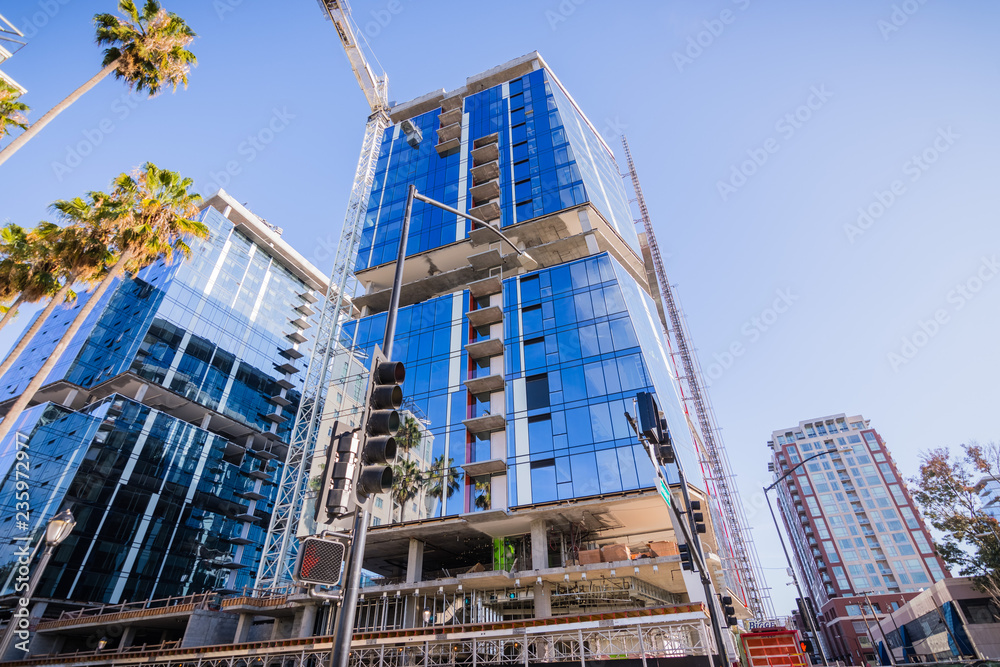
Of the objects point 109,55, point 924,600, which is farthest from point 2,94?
point 924,600

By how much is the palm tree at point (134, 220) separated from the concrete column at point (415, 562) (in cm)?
2241

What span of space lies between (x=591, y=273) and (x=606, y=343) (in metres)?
6.55

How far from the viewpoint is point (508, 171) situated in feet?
163

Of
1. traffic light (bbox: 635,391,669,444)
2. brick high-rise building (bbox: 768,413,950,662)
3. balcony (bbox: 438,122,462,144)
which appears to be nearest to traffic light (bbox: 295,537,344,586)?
traffic light (bbox: 635,391,669,444)

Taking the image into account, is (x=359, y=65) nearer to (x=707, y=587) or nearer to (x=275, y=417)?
(x=275, y=417)

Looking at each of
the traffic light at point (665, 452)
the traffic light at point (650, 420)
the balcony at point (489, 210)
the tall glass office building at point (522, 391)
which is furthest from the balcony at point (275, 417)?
the traffic light at point (665, 452)

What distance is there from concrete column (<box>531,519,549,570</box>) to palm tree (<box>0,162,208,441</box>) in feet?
82.1

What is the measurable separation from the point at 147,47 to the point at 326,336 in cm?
3358

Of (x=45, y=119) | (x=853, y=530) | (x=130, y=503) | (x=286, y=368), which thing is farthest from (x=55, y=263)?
(x=853, y=530)

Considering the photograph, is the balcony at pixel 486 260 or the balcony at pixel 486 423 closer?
the balcony at pixel 486 423

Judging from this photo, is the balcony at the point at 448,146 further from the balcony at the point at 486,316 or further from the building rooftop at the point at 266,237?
the building rooftop at the point at 266,237

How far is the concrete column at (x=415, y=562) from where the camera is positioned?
33247 mm

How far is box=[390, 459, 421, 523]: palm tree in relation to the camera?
34.8m

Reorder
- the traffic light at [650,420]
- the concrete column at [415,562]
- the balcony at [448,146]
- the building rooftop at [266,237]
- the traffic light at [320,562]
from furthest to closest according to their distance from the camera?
1. the building rooftop at [266,237]
2. the balcony at [448,146]
3. the concrete column at [415,562]
4. the traffic light at [650,420]
5. the traffic light at [320,562]
